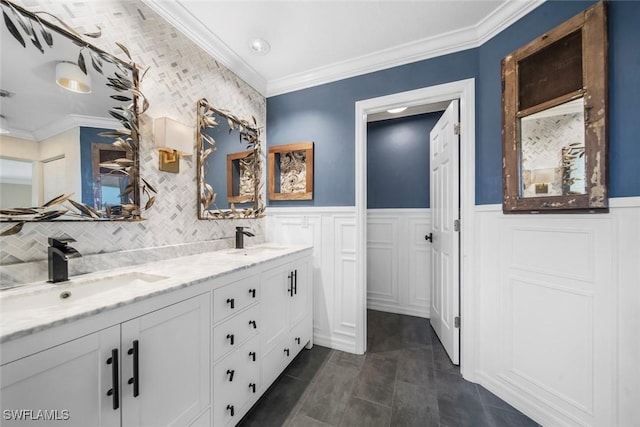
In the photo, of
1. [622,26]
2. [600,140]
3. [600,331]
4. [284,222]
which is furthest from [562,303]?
[284,222]

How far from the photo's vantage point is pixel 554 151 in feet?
4.70

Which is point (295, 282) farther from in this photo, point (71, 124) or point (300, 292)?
point (71, 124)

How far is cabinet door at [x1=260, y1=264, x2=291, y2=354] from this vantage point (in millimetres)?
1572

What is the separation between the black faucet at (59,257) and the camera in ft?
3.35

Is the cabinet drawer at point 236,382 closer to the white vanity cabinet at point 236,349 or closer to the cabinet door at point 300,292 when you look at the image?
the white vanity cabinet at point 236,349

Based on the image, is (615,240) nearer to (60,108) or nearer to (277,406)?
(277,406)

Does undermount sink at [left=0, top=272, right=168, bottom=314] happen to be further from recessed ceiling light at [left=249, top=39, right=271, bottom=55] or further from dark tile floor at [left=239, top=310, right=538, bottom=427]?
recessed ceiling light at [left=249, top=39, right=271, bottom=55]

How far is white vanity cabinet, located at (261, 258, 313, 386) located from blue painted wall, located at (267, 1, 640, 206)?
2.59ft

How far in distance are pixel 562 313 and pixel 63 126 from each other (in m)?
2.89

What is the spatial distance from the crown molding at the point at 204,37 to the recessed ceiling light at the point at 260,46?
22cm

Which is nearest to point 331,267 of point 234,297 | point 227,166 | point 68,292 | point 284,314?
point 284,314

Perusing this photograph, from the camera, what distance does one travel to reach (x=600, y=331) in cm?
125

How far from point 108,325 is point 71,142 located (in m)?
0.98

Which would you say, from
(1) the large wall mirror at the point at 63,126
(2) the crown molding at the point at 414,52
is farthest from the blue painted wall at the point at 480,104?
(1) the large wall mirror at the point at 63,126
